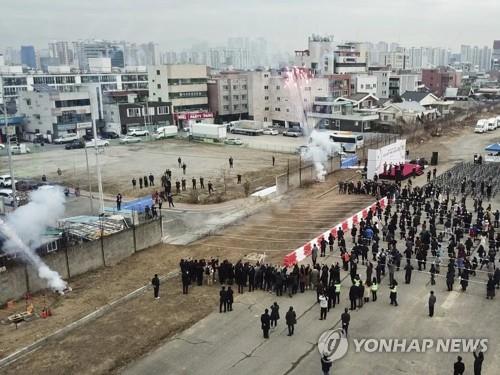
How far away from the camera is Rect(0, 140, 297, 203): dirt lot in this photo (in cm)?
3689

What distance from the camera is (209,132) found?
60.3 meters

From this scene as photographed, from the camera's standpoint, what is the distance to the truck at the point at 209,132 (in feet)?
196

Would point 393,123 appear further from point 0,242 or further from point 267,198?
point 0,242

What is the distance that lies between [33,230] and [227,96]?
60.2 meters

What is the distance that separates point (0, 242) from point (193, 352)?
9.85m

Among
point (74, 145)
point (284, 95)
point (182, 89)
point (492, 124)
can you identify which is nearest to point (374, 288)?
point (74, 145)

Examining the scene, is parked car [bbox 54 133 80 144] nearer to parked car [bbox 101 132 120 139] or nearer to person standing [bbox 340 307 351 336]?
parked car [bbox 101 132 120 139]

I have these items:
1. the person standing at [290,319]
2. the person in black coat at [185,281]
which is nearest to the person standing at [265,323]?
the person standing at [290,319]

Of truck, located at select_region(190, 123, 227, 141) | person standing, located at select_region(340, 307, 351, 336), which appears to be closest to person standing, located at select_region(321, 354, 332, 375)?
person standing, located at select_region(340, 307, 351, 336)

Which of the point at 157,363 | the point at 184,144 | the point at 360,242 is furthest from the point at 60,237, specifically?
the point at 184,144

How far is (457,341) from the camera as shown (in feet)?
46.0

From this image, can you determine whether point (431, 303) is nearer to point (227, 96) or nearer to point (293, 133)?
point (293, 133)

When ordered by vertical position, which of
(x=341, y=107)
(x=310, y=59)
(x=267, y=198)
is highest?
(x=310, y=59)

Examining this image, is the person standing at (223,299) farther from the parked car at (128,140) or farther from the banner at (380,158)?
the parked car at (128,140)
